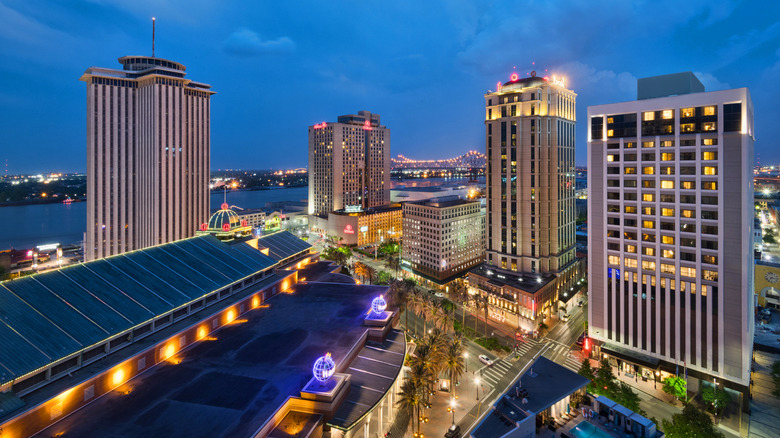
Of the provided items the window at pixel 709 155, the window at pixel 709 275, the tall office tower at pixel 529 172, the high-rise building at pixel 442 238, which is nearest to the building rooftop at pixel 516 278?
the tall office tower at pixel 529 172

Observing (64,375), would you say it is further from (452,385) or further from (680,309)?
(680,309)

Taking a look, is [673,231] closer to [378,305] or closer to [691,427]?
[691,427]

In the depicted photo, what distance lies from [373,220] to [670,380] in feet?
413


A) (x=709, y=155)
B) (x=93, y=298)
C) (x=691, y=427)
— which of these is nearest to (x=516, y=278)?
(x=709, y=155)

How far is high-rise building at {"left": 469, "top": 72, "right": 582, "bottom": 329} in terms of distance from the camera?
8869 cm

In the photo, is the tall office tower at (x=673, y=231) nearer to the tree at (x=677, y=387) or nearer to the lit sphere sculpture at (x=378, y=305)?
the tree at (x=677, y=387)

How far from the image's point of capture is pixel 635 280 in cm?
6116

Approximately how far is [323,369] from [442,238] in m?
78.7

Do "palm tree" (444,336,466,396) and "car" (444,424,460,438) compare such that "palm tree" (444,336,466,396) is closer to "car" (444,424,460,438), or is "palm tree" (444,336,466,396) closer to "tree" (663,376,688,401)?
"car" (444,424,460,438)

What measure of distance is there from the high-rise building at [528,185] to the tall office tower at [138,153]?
100149 millimetres

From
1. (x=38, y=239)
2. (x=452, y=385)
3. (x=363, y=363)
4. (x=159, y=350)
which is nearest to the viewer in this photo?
(x=159, y=350)

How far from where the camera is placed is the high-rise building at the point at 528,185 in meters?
88.7

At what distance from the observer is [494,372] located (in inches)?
2491

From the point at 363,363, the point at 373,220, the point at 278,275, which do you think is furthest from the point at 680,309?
the point at 373,220
